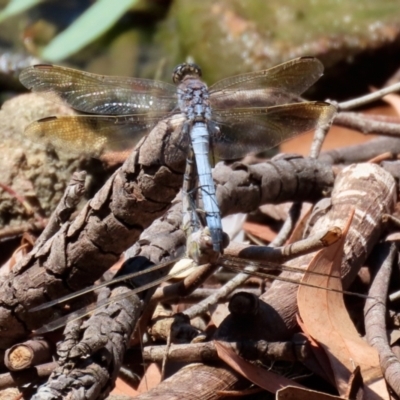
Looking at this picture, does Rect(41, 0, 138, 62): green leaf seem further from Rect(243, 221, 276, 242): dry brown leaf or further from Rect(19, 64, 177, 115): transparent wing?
Rect(19, 64, 177, 115): transparent wing

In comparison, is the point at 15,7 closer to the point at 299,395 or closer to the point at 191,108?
the point at 191,108

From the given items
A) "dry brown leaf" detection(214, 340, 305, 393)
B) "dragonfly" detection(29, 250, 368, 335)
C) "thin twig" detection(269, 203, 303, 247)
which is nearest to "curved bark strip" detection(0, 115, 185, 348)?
"dragonfly" detection(29, 250, 368, 335)

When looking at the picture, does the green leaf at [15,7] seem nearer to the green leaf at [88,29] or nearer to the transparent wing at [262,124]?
the green leaf at [88,29]

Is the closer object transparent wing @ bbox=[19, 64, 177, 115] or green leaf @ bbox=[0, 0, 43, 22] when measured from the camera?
transparent wing @ bbox=[19, 64, 177, 115]

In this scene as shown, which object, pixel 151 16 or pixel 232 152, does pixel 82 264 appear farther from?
pixel 151 16

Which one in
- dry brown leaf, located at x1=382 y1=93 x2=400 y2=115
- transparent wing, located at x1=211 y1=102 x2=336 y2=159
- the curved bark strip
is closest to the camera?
the curved bark strip

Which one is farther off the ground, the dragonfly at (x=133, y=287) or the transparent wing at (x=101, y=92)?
the transparent wing at (x=101, y=92)

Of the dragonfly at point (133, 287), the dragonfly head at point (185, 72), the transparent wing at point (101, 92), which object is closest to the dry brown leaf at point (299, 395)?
the dragonfly at point (133, 287)
